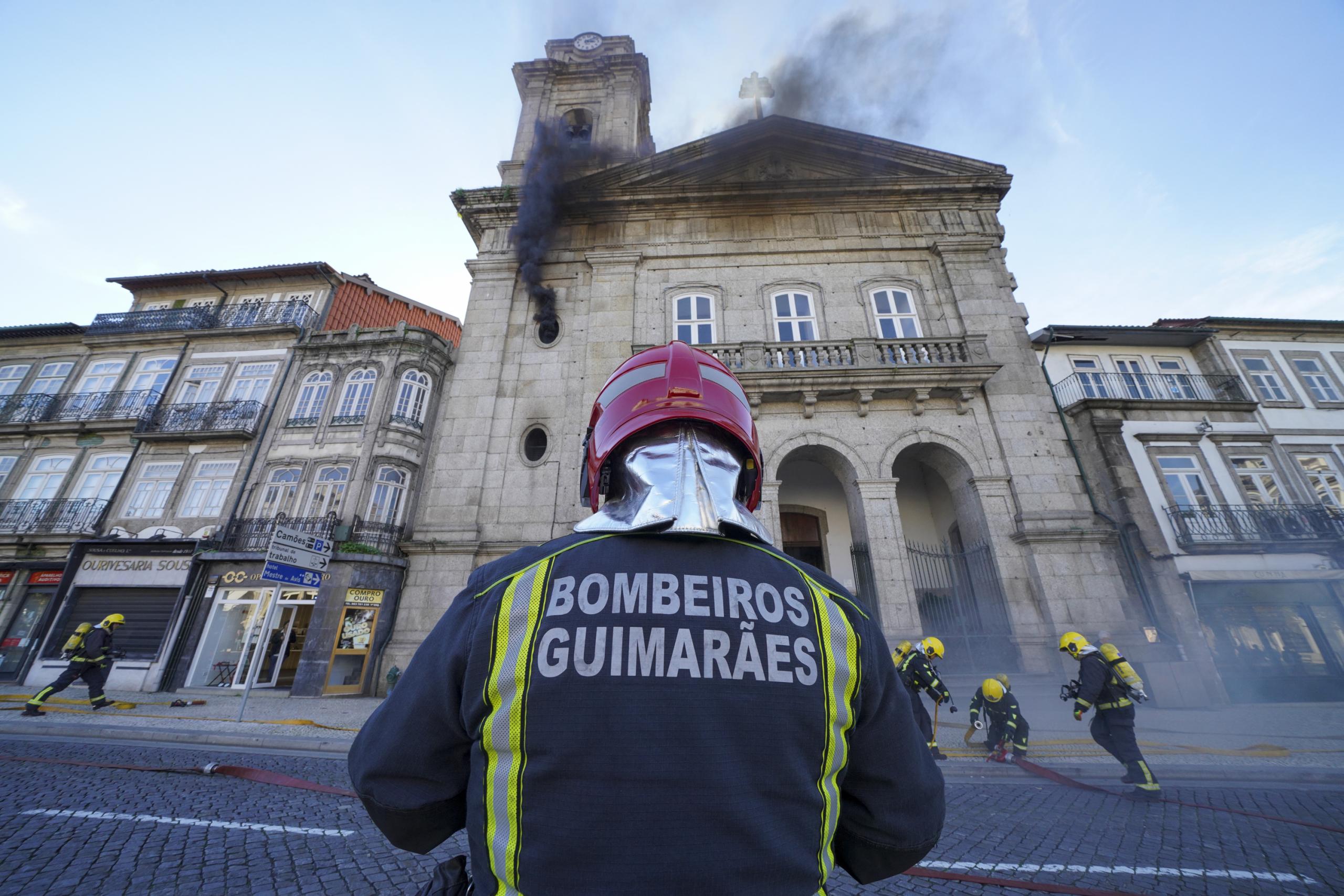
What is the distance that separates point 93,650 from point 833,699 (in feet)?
43.2

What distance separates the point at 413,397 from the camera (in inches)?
638

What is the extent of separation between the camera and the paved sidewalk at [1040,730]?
6.41 meters

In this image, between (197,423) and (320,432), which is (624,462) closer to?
A: (320,432)

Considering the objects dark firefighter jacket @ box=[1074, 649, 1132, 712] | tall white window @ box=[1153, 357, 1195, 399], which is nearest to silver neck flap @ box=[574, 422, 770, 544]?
dark firefighter jacket @ box=[1074, 649, 1132, 712]

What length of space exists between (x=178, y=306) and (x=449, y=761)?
83.6 ft

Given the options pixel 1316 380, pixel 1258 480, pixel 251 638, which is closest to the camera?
pixel 251 638

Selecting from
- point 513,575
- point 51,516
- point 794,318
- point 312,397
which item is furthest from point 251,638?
point 513,575

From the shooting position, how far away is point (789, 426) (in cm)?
1202

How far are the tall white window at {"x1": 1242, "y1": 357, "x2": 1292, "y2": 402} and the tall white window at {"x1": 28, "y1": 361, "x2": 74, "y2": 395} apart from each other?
39.7m

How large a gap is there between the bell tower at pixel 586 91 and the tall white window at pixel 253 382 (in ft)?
36.1

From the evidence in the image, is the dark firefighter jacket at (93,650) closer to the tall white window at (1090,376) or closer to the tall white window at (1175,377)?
the tall white window at (1090,376)

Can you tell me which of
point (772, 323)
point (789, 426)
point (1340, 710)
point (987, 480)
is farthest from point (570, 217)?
point (1340, 710)

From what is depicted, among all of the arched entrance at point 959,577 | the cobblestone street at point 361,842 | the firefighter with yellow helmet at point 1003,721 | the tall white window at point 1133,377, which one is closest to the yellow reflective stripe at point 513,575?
the cobblestone street at point 361,842

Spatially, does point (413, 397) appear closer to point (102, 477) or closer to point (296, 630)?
point (296, 630)
